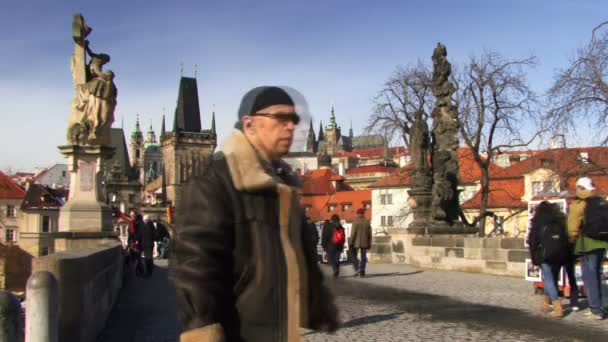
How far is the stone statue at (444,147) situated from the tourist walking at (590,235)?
30.6 ft

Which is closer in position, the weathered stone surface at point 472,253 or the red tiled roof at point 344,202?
the weathered stone surface at point 472,253

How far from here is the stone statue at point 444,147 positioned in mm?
19328

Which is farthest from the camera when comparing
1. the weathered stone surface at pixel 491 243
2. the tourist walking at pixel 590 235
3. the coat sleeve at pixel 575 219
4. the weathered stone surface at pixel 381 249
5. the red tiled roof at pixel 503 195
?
the red tiled roof at pixel 503 195

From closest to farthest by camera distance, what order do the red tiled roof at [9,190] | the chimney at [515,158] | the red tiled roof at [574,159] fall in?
the red tiled roof at [574,159] < the chimney at [515,158] < the red tiled roof at [9,190]

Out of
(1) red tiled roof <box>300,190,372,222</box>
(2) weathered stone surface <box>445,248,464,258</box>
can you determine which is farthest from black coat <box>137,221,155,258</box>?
(1) red tiled roof <box>300,190,372,222</box>

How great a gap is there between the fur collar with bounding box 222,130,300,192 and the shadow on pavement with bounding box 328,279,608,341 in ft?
12.2

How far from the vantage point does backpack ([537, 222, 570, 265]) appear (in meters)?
9.88

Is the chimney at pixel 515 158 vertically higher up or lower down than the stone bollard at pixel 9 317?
higher up

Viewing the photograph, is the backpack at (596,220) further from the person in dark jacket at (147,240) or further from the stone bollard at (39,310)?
the person in dark jacket at (147,240)

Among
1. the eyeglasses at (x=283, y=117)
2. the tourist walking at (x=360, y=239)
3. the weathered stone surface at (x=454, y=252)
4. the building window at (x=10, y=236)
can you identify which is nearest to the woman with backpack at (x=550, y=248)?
the tourist walking at (x=360, y=239)

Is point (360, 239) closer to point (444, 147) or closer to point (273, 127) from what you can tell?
point (444, 147)

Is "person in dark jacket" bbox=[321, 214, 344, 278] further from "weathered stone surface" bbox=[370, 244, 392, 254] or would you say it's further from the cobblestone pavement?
"weathered stone surface" bbox=[370, 244, 392, 254]

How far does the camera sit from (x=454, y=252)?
714 inches

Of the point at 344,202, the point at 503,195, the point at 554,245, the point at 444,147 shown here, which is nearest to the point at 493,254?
the point at 444,147
